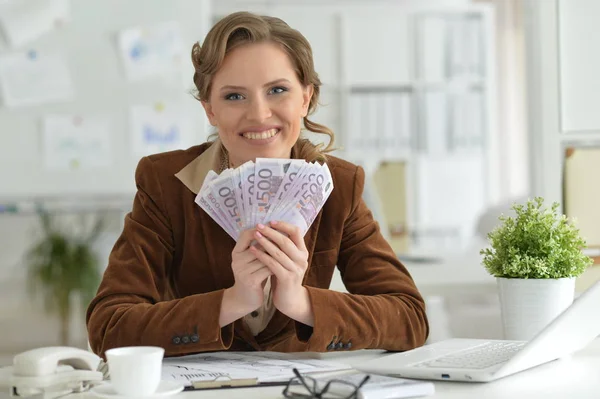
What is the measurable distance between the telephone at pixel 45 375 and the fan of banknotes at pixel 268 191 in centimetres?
34

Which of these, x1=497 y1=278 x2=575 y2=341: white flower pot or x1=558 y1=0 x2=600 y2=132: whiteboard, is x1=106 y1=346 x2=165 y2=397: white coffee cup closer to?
x1=497 y1=278 x2=575 y2=341: white flower pot

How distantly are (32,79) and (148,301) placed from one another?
118 inches

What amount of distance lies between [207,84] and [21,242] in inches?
123

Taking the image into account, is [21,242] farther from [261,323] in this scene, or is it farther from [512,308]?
[512,308]

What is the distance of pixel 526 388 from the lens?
49.3 inches

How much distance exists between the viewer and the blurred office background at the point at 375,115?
7.91 feet

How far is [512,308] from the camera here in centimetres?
167

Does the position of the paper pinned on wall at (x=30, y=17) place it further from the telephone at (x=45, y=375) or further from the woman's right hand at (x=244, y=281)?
the telephone at (x=45, y=375)

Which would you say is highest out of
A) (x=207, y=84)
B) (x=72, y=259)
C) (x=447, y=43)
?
(x=447, y=43)

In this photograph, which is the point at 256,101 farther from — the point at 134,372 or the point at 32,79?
the point at 32,79

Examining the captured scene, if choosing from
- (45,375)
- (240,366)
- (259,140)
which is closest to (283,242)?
(240,366)

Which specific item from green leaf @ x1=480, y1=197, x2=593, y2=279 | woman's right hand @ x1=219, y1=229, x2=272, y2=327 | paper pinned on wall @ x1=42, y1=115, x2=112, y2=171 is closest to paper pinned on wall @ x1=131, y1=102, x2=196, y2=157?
paper pinned on wall @ x1=42, y1=115, x2=112, y2=171

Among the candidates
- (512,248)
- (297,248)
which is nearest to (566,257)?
(512,248)

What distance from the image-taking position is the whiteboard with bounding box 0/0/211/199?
14.3 feet
